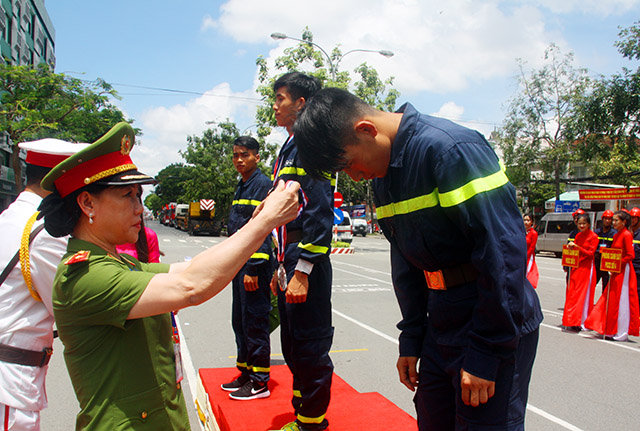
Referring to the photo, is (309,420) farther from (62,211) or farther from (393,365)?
(393,365)

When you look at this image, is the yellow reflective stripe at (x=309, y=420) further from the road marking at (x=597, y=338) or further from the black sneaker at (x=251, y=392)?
the road marking at (x=597, y=338)

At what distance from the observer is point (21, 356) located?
2025mm

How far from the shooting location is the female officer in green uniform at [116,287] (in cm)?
151

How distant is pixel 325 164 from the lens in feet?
5.99

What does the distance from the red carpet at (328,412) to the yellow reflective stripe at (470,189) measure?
6.60 feet

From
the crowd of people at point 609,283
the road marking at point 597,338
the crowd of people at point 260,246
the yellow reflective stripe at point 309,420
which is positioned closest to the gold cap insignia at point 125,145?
the crowd of people at point 260,246

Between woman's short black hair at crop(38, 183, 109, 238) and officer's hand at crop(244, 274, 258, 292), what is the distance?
211 centimetres

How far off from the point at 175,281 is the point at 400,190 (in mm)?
895

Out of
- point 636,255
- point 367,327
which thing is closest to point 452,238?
point 367,327

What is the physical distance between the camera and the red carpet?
10.2 feet

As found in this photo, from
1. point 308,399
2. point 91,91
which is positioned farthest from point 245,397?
point 91,91

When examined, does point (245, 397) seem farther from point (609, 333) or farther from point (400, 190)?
point (609, 333)

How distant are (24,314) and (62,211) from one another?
686 millimetres

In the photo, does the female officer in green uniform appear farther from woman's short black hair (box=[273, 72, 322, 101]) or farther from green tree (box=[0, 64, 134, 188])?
green tree (box=[0, 64, 134, 188])
